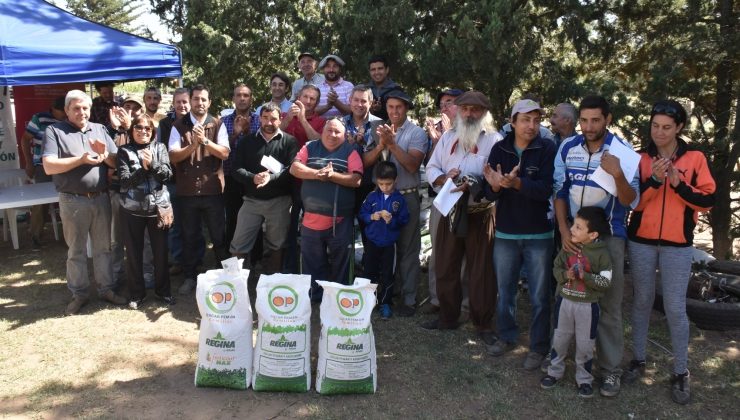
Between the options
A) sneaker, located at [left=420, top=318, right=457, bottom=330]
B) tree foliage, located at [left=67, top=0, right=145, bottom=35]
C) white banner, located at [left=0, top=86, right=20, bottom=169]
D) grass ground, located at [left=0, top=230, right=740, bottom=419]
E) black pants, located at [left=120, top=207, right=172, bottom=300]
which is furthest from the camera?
tree foliage, located at [left=67, top=0, right=145, bottom=35]

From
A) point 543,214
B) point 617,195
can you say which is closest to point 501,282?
point 543,214

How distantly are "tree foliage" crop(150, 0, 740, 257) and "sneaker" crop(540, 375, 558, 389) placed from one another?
3114mm

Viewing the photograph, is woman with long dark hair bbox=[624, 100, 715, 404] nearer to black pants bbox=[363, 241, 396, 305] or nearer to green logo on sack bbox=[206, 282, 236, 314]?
black pants bbox=[363, 241, 396, 305]

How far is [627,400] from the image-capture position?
3525 mm

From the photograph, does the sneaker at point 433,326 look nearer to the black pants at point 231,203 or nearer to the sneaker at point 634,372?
the sneaker at point 634,372

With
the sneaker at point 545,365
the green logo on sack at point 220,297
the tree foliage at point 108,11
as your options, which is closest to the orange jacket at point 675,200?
the sneaker at point 545,365

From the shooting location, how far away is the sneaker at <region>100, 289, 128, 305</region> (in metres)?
5.10

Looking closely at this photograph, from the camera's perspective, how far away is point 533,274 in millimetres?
3889

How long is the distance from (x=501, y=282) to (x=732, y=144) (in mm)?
3230

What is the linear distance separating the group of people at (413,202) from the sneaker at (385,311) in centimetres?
2

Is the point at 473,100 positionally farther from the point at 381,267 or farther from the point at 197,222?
the point at 197,222

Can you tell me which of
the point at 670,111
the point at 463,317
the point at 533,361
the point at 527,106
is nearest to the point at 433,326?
the point at 463,317

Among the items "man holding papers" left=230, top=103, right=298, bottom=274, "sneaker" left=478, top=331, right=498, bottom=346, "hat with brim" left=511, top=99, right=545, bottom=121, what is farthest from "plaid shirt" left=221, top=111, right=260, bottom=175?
"sneaker" left=478, top=331, right=498, bottom=346

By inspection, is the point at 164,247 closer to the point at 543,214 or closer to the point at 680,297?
the point at 543,214
